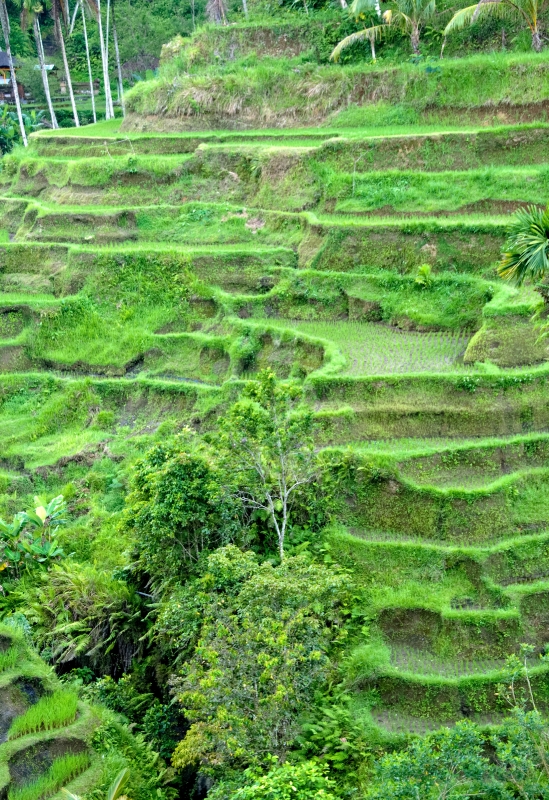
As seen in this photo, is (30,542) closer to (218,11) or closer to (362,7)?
(362,7)

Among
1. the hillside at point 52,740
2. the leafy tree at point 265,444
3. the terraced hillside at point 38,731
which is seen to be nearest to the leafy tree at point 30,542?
the hillside at point 52,740

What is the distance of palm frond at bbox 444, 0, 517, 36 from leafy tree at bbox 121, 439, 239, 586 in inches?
617

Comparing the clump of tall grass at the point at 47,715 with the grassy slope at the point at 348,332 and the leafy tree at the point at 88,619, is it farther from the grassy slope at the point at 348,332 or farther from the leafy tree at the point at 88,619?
the grassy slope at the point at 348,332

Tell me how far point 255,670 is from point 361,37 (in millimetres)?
20861

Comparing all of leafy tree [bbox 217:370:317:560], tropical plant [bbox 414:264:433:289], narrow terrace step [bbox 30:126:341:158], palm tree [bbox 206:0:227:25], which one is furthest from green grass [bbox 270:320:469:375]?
palm tree [bbox 206:0:227:25]

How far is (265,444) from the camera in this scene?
522 inches

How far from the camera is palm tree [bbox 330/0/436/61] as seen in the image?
82.1 ft

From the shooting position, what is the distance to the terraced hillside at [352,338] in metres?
13.5

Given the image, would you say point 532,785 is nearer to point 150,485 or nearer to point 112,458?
point 150,485

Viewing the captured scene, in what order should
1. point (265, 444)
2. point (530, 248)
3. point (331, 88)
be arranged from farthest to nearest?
point (331, 88), point (265, 444), point (530, 248)

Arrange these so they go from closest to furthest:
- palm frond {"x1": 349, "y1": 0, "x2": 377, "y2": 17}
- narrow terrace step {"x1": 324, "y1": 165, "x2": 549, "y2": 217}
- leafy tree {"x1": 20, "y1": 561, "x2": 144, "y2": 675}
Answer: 1. leafy tree {"x1": 20, "y1": 561, "x2": 144, "y2": 675}
2. narrow terrace step {"x1": 324, "y1": 165, "x2": 549, "y2": 217}
3. palm frond {"x1": 349, "y1": 0, "x2": 377, "y2": 17}

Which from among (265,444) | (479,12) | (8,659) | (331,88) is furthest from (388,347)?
(331,88)

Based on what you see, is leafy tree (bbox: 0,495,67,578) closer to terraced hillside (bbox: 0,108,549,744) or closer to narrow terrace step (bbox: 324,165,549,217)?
terraced hillside (bbox: 0,108,549,744)

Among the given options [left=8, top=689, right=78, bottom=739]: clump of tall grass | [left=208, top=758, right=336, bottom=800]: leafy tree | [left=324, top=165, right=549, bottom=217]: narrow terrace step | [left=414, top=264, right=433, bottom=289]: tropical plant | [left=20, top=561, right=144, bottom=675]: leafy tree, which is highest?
[left=324, top=165, right=549, bottom=217]: narrow terrace step
